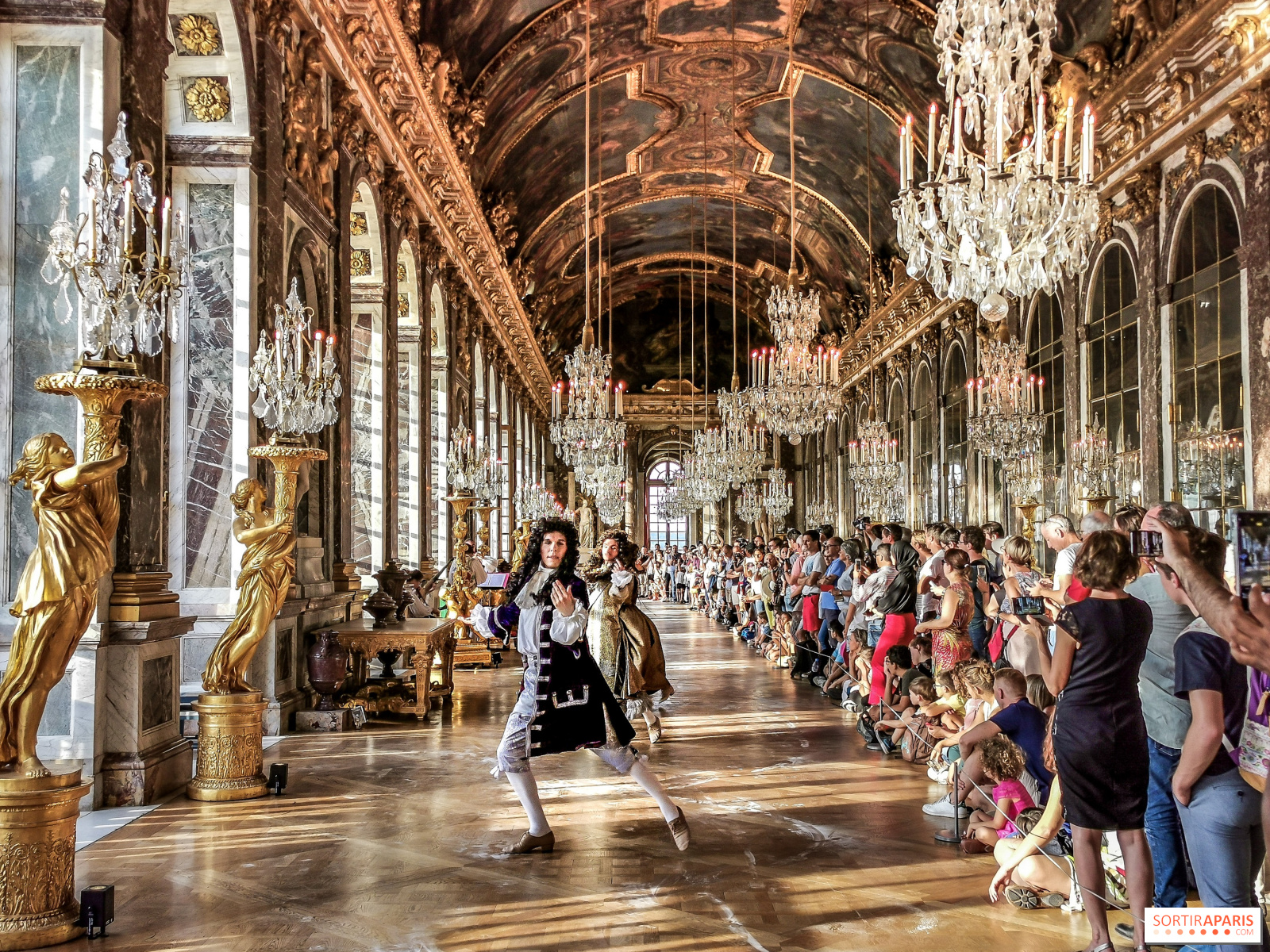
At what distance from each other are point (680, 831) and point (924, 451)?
1868 cm

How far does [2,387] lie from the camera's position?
596 cm

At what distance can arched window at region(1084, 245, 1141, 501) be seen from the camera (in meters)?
12.9

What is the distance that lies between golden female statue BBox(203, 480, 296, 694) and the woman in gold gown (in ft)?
8.74

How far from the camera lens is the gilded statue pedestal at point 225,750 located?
251 inches

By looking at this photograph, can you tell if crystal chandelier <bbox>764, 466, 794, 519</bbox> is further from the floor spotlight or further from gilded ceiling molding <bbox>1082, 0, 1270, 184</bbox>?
the floor spotlight

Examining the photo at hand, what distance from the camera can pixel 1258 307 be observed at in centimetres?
1002

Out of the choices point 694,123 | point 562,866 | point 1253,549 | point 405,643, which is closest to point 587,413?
point 405,643

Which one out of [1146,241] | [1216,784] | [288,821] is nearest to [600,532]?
[1146,241]

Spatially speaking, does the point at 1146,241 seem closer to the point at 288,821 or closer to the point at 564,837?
the point at 564,837

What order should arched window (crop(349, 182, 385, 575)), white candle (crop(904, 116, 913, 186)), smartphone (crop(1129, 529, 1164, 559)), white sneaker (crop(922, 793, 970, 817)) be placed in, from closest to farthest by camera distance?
smartphone (crop(1129, 529, 1164, 559)) < white candle (crop(904, 116, 913, 186)) < white sneaker (crop(922, 793, 970, 817)) < arched window (crop(349, 182, 385, 575))

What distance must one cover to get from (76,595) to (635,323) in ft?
120

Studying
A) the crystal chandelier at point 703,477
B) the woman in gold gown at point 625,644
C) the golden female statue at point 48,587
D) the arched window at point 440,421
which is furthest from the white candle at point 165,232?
the crystal chandelier at point 703,477

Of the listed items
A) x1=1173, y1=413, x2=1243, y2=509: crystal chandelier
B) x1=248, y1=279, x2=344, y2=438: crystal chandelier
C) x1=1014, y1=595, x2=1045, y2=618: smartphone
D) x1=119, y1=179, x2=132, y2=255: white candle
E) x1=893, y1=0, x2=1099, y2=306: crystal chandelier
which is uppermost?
x1=893, y1=0, x2=1099, y2=306: crystal chandelier

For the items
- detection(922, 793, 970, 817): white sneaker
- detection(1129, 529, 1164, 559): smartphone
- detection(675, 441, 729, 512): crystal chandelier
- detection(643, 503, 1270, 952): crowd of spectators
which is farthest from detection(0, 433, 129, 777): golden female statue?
detection(675, 441, 729, 512): crystal chandelier
